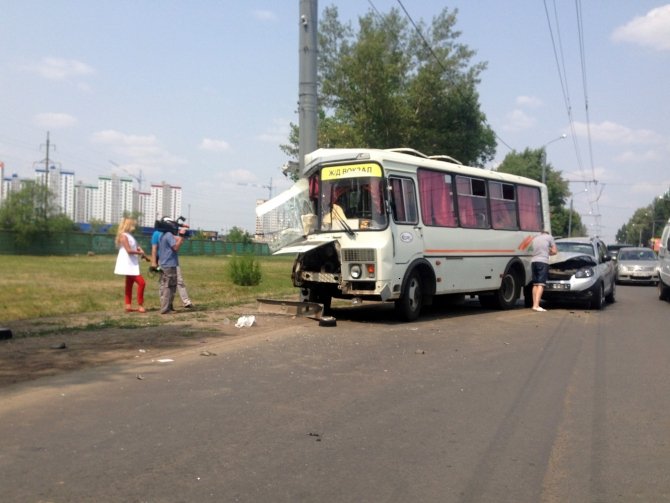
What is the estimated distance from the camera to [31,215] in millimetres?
61844

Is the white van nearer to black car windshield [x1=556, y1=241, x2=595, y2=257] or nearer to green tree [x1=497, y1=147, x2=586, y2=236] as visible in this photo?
black car windshield [x1=556, y1=241, x2=595, y2=257]

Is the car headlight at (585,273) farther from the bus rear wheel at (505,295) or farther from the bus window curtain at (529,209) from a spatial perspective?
the bus window curtain at (529,209)

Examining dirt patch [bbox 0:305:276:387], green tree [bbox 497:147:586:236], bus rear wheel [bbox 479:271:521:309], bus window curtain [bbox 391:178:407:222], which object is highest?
green tree [bbox 497:147:586:236]

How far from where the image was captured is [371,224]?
38.5 ft

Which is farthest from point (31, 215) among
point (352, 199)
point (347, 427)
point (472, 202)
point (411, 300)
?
point (347, 427)

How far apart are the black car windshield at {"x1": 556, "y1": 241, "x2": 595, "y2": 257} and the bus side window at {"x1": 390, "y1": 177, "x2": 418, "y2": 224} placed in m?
6.16

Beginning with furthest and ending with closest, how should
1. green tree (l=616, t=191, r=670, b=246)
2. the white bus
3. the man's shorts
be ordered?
green tree (l=616, t=191, r=670, b=246), the man's shorts, the white bus

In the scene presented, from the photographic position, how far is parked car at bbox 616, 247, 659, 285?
26.6 meters

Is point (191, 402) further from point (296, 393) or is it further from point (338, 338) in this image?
point (338, 338)

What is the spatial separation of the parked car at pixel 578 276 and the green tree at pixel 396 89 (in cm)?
1395

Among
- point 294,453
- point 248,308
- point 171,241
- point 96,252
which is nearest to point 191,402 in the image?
point 294,453

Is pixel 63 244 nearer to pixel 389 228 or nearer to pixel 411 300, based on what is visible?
pixel 411 300

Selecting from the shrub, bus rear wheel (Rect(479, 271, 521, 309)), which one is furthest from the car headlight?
the shrub

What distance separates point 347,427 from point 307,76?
11.2m
